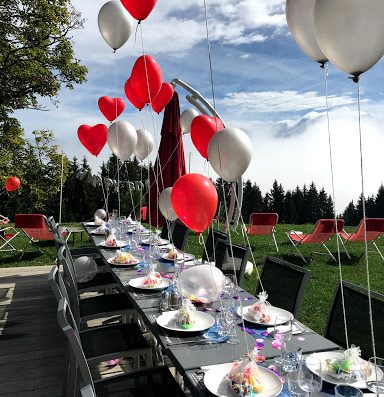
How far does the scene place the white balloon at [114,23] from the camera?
172 inches

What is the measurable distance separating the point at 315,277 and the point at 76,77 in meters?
10.2

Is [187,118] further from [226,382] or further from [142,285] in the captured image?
[226,382]

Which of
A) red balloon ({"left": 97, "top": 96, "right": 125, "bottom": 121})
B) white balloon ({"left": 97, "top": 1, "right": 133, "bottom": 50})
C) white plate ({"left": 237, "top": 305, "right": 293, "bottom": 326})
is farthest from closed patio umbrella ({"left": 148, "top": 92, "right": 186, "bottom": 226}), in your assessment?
white plate ({"left": 237, "top": 305, "right": 293, "bottom": 326})

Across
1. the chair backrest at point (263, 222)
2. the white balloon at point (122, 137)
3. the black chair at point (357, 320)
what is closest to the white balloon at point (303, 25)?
the black chair at point (357, 320)

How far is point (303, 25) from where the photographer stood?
2020mm

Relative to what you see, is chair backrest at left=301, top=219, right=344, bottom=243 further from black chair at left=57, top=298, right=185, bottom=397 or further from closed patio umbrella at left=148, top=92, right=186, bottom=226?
black chair at left=57, top=298, right=185, bottom=397

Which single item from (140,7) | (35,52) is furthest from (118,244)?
(35,52)

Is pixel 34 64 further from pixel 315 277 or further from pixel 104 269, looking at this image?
pixel 315 277

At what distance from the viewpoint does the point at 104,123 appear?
6180mm

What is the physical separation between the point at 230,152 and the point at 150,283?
1036mm

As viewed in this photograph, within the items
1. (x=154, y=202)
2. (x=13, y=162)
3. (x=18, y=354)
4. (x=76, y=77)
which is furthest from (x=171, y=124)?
(x=13, y=162)

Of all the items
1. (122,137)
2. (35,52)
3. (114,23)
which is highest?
(35,52)

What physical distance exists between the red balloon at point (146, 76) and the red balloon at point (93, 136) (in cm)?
219

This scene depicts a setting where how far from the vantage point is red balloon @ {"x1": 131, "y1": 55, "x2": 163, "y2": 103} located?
366 cm
